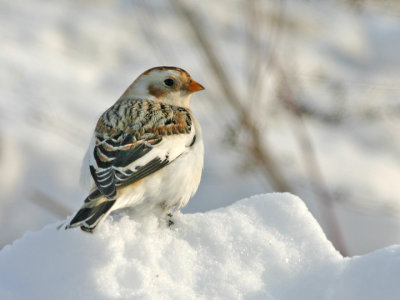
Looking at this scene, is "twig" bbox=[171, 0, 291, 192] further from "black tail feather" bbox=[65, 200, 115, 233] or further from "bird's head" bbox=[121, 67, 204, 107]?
"black tail feather" bbox=[65, 200, 115, 233]

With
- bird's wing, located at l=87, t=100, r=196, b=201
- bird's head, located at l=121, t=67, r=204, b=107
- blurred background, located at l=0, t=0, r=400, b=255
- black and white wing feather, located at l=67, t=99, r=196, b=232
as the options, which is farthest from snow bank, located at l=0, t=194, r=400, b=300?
blurred background, located at l=0, t=0, r=400, b=255

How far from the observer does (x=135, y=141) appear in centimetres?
300

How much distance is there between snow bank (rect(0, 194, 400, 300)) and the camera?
2.07m

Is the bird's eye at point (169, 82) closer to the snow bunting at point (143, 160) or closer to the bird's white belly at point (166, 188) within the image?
the snow bunting at point (143, 160)

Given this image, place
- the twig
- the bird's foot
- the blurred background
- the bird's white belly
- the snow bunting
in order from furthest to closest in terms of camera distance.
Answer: the blurred background, the twig, the bird's white belly, the snow bunting, the bird's foot

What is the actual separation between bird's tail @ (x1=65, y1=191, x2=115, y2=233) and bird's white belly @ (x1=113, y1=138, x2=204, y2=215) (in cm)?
10

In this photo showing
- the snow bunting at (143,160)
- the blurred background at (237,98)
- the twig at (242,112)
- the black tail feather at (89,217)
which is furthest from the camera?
the blurred background at (237,98)

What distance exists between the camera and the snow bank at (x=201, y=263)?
207 cm

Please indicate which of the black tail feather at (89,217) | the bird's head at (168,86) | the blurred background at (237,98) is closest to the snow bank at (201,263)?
the black tail feather at (89,217)

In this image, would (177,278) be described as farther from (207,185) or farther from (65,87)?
(65,87)

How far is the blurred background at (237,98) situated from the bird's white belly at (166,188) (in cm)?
96

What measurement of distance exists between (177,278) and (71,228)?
383 millimetres

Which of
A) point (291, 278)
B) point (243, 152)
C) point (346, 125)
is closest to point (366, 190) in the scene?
point (346, 125)

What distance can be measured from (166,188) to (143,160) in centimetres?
15
